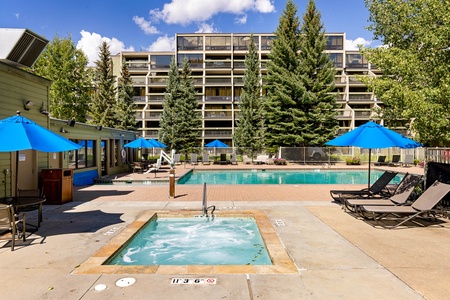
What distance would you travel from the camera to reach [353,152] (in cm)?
3284

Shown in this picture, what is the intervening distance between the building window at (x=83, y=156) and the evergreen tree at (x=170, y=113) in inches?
683

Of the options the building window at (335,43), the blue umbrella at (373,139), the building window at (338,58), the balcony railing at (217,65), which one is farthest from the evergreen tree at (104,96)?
the building window at (338,58)

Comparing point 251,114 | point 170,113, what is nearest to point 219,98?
point 251,114

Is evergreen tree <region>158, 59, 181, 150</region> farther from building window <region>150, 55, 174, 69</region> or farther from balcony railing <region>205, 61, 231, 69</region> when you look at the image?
building window <region>150, 55, 174, 69</region>

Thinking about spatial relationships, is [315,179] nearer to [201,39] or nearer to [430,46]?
[430,46]

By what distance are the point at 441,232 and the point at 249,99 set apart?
30991 mm

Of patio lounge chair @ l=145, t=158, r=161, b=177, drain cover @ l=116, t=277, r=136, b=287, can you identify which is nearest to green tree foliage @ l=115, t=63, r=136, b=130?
patio lounge chair @ l=145, t=158, r=161, b=177

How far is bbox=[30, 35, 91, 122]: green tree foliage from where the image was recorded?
3219 cm

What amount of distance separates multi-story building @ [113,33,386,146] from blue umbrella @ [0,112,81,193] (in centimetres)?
4783

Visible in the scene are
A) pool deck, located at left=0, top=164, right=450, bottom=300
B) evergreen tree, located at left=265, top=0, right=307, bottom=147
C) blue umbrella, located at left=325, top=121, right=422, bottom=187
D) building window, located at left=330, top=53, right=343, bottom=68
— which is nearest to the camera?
pool deck, located at left=0, top=164, right=450, bottom=300

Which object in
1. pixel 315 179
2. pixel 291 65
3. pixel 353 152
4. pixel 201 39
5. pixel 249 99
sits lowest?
pixel 315 179

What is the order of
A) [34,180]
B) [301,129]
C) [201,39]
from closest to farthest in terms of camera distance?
[34,180] → [301,129] → [201,39]

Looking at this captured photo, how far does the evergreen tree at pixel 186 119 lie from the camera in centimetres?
3566

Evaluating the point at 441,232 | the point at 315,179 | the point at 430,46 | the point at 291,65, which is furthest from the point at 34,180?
the point at 291,65
